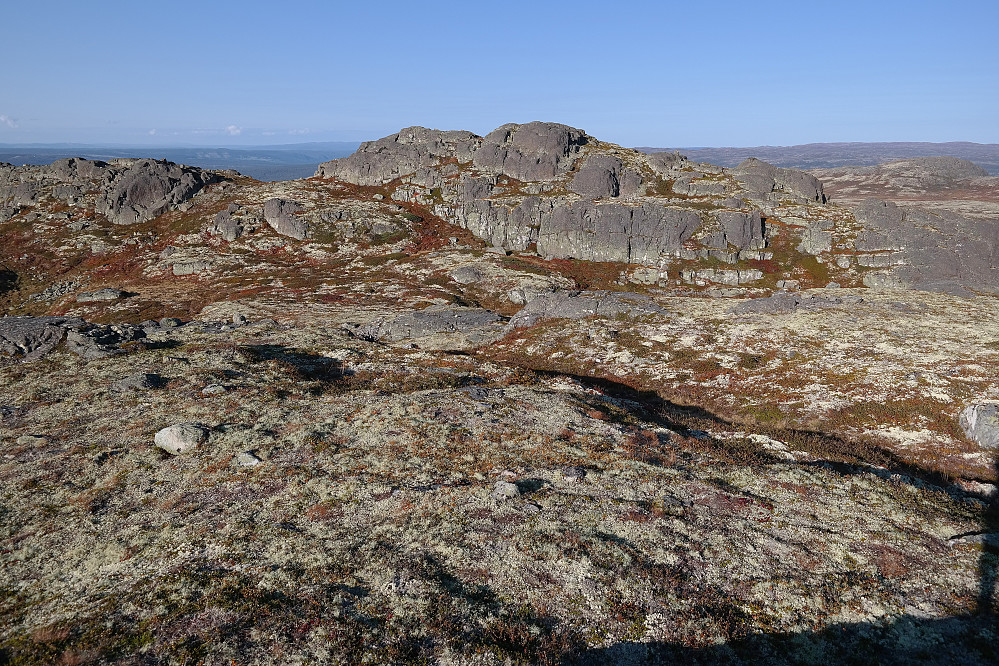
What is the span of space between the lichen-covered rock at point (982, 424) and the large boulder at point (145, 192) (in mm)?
144992

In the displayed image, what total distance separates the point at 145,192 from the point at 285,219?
43073 mm

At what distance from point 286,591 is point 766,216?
100284 millimetres

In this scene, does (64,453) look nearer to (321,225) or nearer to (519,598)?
(519,598)

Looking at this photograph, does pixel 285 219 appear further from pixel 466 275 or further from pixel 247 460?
pixel 247 460

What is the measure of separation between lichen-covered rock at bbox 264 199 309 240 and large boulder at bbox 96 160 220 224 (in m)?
29.1

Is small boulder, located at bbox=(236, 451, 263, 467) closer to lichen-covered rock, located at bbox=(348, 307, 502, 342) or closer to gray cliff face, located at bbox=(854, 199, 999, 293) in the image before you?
lichen-covered rock, located at bbox=(348, 307, 502, 342)

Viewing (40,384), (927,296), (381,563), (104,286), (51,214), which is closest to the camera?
(381,563)

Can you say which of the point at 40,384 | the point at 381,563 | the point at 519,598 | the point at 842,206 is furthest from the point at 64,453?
the point at 842,206

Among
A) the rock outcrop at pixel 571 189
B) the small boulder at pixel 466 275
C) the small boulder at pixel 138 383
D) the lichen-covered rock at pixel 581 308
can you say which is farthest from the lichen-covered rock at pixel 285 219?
the small boulder at pixel 138 383

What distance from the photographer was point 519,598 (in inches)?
490

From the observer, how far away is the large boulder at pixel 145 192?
115438 millimetres

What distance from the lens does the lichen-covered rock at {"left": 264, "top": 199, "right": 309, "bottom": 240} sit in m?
105

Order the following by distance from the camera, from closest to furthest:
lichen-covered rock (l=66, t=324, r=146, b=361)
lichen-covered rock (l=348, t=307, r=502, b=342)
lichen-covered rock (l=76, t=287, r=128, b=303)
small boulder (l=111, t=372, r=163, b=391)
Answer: small boulder (l=111, t=372, r=163, b=391) < lichen-covered rock (l=66, t=324, r=146, b=361) < lichen-covered rock (l=348, t=307, r=502, b=342) < lichen-covered rock (l=76, t=287, r=128, b=303)

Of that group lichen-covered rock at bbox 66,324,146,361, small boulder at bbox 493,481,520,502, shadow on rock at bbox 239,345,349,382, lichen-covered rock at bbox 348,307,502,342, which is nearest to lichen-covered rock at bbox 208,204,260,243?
lichen-covered rock at bbox 348,307,502,342
